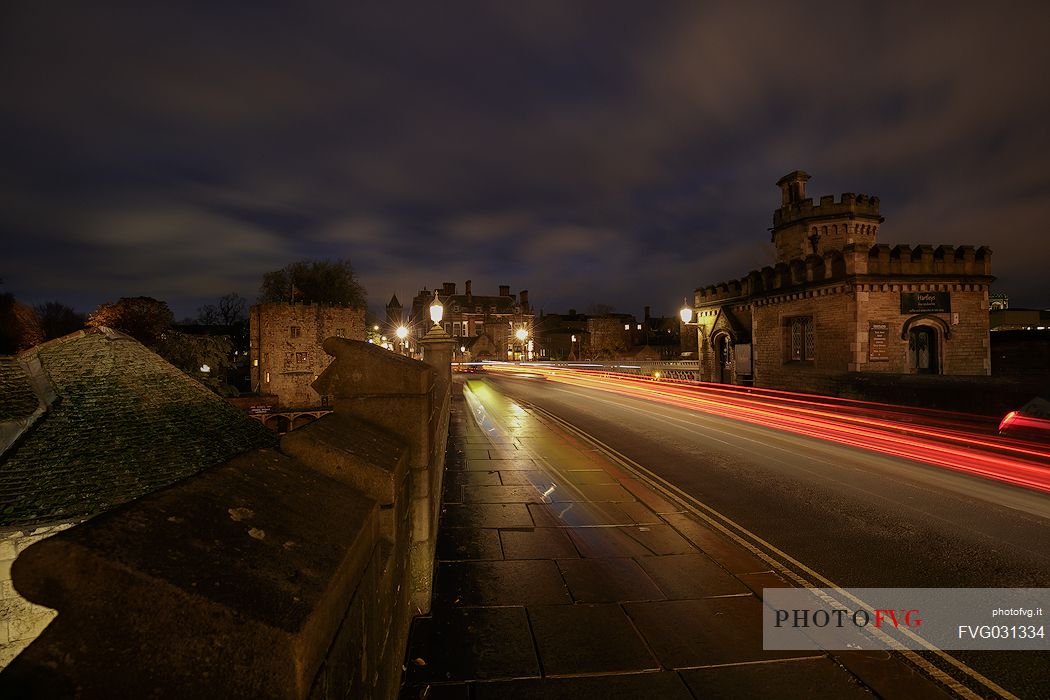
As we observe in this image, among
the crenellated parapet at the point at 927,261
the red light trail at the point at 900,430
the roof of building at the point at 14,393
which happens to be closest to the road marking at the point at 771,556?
the red light trail at the point at 900,430

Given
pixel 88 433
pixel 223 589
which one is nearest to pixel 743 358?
pixel 88 433

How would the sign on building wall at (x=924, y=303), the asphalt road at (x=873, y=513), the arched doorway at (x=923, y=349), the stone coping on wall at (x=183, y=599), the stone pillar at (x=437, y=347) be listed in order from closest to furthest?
the stone coping on wall at (x=183, y=599) < the asphalt road at (x=873, y=513) < the stone pillar at (x=437, y=347) < the sign on building wall at (x=924, y=303) < the arched doorway at (x=923, y=349)

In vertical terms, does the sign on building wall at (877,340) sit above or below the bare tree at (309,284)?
below

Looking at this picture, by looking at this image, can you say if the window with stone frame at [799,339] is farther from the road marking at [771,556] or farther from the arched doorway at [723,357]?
the road marking at [771,556]

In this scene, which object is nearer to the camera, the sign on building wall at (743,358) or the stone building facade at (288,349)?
the sign on building wall at (743,358)

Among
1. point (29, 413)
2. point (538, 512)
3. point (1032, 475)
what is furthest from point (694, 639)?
point (29, 413)

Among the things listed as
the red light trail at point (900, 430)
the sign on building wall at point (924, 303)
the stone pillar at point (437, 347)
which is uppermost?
the sign on building wall at point (924, 303)

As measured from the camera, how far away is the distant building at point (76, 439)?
896cm

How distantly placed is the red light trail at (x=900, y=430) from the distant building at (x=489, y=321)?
6867 cm

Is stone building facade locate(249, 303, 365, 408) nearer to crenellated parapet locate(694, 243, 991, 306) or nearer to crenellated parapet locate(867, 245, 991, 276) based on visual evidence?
crenellated parapet locate(694, 243, 991, 306)

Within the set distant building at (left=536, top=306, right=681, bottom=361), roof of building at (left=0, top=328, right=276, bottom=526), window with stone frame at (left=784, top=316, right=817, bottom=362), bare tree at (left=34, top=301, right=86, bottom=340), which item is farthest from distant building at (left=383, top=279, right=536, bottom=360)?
roof of building at (left=0, top=328, right=276, bottom=526)

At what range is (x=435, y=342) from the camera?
45.1ft

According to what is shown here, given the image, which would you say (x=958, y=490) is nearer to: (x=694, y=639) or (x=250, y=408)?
(x=694, y=639)

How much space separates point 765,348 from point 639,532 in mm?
22147
